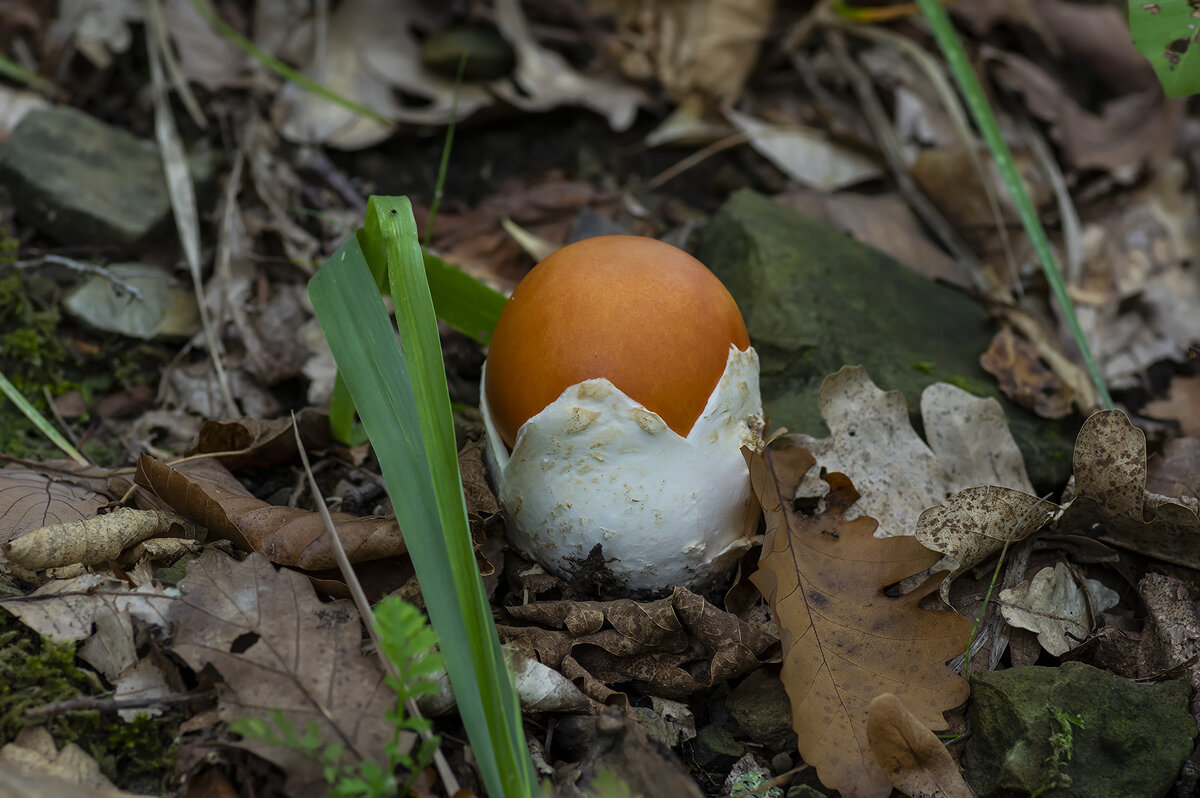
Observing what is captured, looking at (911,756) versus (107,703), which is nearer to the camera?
(107,703)

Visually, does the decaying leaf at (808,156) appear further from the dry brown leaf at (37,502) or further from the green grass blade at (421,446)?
the dry brown leaf at (37,502)

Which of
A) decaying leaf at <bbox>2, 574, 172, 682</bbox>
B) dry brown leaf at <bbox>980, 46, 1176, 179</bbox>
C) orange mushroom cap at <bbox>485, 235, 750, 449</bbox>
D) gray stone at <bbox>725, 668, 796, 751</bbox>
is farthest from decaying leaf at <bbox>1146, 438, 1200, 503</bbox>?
A: decaying leaf at <bbox>2, 574, 172, 682</bbox>

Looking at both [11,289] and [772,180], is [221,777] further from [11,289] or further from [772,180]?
[772,180]

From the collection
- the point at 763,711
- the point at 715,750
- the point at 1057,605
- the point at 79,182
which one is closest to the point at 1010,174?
the point at 1057,605

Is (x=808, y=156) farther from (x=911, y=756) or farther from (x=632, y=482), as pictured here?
(x=911, y=756)

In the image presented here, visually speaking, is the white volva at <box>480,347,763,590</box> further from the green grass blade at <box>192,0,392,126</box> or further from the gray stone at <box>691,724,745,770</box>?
the green grass blade at <box>192,0,392,126</box>

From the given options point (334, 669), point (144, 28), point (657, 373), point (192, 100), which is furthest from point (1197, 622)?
point (144, 28)
